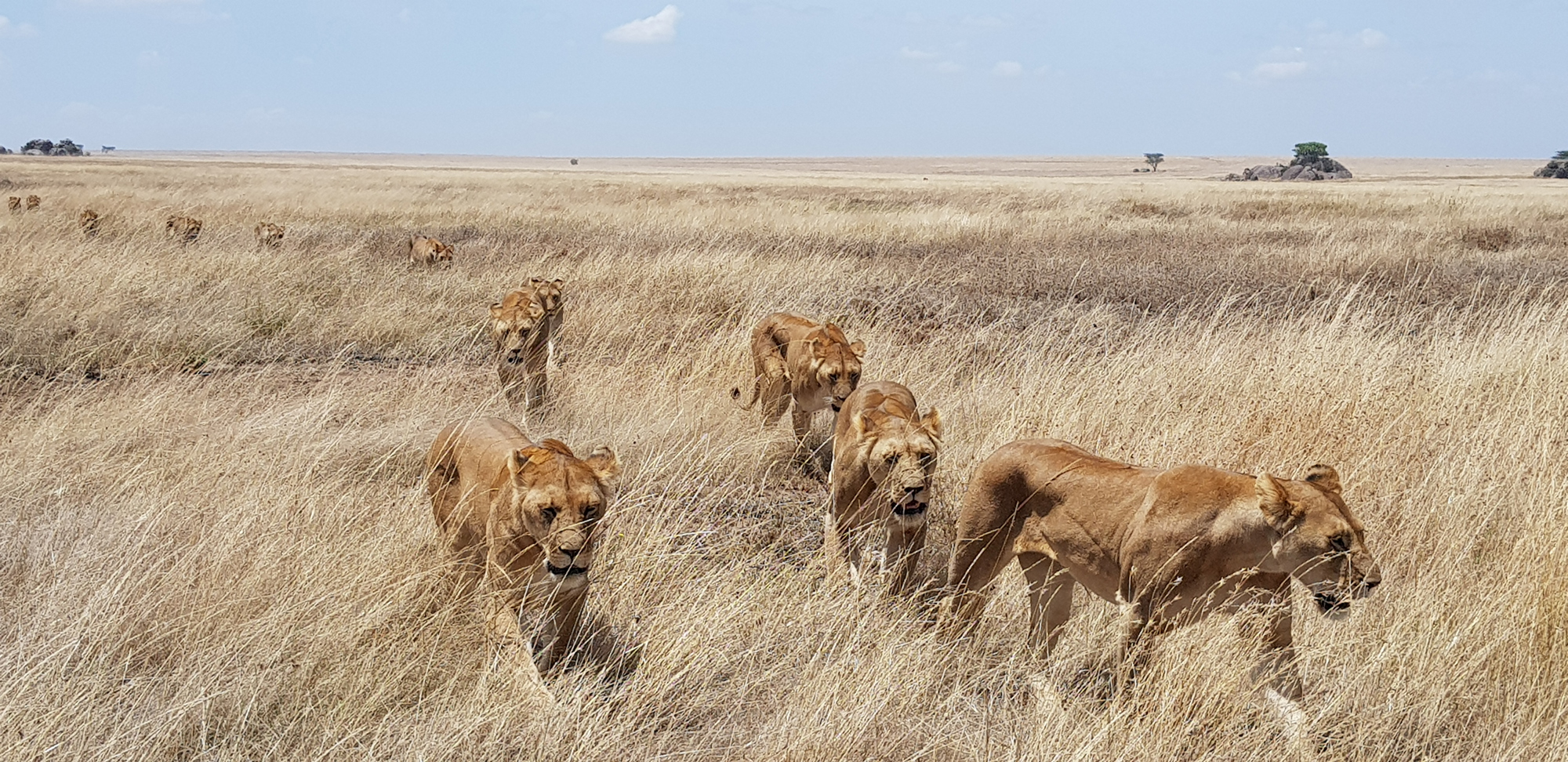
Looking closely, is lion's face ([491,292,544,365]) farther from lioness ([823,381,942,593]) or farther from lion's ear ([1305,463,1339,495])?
lion's ear ([1305,463,1339,495])

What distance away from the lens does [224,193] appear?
34.4 m

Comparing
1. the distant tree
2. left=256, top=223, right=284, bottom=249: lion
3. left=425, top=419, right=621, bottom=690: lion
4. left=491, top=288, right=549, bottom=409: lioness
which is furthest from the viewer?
the distant tree

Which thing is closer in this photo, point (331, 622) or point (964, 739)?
point (964, 739)

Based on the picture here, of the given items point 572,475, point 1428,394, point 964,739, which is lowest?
point 964,739

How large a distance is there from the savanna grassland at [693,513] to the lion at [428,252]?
104 centimetres

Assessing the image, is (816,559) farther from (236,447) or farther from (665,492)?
(236,447)

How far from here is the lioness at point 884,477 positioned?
4.60 meters

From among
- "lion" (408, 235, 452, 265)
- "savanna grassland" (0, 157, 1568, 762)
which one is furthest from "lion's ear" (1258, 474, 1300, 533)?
"lion" (408, 235, 452, 265)

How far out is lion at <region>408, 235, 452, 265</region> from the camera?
15.1m

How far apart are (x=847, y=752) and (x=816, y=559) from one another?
165 centimetres

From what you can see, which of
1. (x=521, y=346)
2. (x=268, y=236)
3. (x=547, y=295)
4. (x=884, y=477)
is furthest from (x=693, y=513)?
(x=268, y=236)

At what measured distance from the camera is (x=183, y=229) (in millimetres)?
16562

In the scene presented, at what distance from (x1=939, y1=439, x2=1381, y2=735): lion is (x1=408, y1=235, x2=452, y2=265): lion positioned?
1198 centimetres

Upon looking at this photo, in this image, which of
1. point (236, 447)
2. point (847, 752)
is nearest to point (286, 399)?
point (236, 447)
